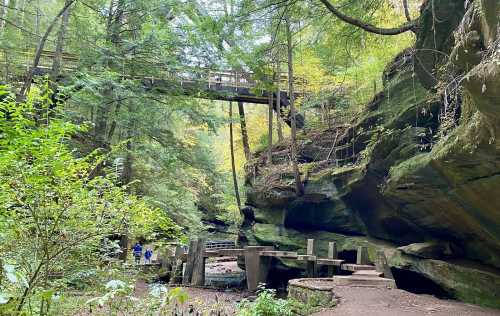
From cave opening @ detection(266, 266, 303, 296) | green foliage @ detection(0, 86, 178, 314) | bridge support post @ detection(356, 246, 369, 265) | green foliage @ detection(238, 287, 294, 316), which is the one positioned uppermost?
green foliage @ detection(0, 86, 178, 314)

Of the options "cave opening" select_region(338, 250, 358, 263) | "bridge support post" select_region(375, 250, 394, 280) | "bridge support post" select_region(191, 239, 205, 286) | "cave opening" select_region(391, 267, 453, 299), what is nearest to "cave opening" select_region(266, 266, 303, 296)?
"cave opening" select_region(338, 250, 358, 263)

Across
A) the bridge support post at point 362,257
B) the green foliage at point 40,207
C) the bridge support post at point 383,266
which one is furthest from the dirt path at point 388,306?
the green foliage at point 40,207

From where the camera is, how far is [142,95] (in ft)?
40.7

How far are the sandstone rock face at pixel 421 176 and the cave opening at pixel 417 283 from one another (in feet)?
0.81

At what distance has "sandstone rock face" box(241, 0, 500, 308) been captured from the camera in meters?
5.21

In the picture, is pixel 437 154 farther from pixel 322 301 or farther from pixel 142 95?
pixel 142 95

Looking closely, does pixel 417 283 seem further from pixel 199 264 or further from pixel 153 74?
pixel 153 74

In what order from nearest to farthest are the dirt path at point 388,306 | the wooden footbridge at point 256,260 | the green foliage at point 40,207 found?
1. the green foliage at point 40,207
2. the dirt path at point 388,306
3. the wooden footbridge at point 256,260

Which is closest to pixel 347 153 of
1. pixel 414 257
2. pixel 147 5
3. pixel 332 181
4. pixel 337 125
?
pixel 332 181

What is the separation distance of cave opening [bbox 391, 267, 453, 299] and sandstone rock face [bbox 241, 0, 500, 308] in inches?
9.7

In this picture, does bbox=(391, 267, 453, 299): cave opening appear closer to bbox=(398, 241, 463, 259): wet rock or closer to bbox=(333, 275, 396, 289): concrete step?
bbox=(398, 241, 463, 259): wet rock

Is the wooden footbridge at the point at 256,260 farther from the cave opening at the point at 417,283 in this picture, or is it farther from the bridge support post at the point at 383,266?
the cave opening at the point at 417,283

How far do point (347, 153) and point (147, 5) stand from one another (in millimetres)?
8131

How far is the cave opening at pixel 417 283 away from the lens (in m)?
9.60
